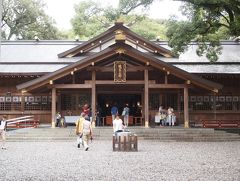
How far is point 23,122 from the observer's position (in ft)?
91.0

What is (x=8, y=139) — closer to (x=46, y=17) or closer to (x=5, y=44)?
(x=5, y=44)

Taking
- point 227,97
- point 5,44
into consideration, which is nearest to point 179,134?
point 227,97

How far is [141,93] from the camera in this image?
2798 cm

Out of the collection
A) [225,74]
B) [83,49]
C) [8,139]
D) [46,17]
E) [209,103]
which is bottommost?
[8,139]

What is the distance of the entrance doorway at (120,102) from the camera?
98.3ft

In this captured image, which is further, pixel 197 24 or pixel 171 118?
pixel 171 118

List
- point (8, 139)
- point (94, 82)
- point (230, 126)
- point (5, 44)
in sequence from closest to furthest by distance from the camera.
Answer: point (8, 139)
point (94, 82)
point (230, 126)
point (5, 44)

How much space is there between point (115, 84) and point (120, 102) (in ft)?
16.2

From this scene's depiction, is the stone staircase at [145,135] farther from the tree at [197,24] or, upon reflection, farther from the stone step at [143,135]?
the tree at [197,24]

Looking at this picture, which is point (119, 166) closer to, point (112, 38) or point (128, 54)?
point (128, 54)

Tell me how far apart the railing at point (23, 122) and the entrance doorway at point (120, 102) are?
5344mm

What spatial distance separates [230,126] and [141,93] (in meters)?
6.53

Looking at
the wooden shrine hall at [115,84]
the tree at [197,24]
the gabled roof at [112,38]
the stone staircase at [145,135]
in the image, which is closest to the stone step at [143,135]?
the stone staircase at [145,135]

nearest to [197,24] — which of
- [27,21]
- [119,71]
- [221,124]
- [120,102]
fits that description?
[119,71]
